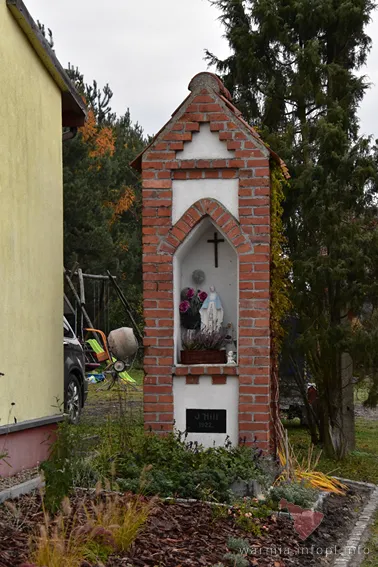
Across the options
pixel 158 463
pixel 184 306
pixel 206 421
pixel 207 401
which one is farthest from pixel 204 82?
pixel 158 463

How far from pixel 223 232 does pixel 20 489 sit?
3.32 m

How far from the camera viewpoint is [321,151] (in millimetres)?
12453

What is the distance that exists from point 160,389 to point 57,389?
1.30 m

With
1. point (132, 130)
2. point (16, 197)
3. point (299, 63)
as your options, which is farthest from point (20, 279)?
point (132, 130)

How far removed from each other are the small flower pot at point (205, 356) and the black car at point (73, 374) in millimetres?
3564

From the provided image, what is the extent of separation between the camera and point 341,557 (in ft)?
22.7

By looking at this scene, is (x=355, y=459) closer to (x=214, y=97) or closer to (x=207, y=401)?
(x=207, y=401)

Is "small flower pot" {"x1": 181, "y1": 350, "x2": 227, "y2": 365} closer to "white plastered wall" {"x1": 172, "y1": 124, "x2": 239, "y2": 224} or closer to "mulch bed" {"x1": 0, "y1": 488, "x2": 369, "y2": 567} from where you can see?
"white plastered wall" {"x1": 172, "y1": 124, "x2": 239, "y2": 224}

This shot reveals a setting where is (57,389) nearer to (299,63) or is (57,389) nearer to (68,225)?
(299,63)

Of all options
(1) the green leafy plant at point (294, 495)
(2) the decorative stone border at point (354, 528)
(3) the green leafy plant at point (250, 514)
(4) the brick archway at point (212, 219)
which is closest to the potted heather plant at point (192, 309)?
(4) the brick archway at point (212, 219)

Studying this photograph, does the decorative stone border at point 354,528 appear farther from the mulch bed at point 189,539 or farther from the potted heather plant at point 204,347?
the potted heather plant at point 204,347

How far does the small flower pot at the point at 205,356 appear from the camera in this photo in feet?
30.0

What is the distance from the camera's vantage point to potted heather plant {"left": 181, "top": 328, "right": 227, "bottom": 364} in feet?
30.1

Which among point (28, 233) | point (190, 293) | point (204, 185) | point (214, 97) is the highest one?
point (214, 97)
